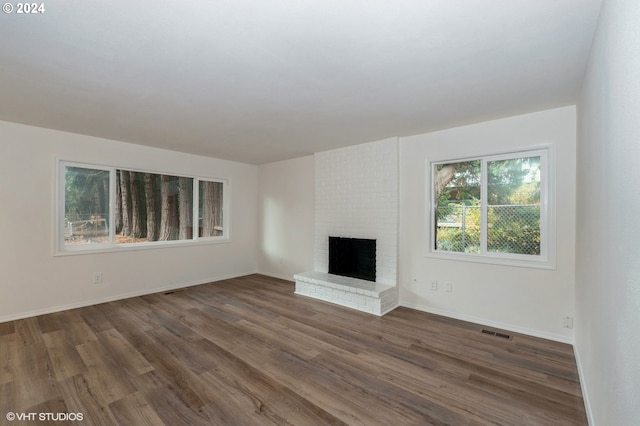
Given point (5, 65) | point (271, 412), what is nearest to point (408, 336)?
point (271, 412)

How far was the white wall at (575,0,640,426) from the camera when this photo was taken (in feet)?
3.21

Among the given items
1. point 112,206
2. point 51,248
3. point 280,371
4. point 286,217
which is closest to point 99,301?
point 51,248

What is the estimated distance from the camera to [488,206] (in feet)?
11.5

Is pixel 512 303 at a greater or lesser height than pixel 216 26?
lesser

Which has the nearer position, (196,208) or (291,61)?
(291,61)

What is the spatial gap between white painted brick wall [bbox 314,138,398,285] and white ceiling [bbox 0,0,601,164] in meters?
0.98

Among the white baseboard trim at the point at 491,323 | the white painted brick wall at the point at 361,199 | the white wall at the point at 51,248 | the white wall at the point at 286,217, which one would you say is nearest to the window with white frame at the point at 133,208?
the white wall at the point at 51,248

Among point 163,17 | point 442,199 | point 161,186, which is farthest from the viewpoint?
point 161,186

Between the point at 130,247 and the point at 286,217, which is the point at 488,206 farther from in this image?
the point at 130,247

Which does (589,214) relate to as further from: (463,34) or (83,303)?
(83,303)

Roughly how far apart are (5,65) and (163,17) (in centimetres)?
155

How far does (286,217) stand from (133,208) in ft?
8.75

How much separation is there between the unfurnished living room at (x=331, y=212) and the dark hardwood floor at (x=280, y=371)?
0.02 metres

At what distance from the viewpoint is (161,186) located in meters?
5.03
